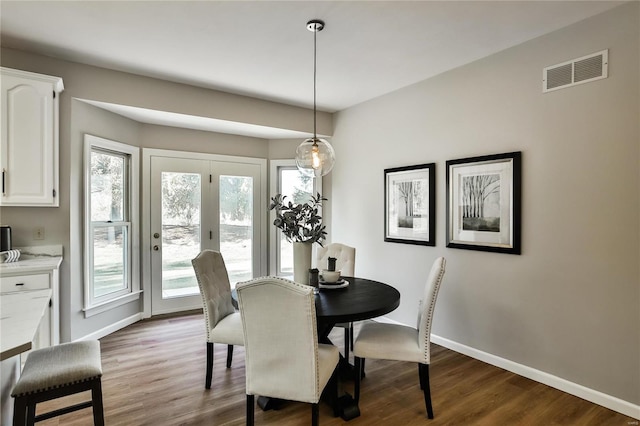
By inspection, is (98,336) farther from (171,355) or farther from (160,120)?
(160,120)

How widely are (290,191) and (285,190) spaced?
78 mm

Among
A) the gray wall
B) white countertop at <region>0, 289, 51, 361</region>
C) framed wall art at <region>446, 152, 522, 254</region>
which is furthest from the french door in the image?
framed wall art at <region>446, 152, 522, 254</region>

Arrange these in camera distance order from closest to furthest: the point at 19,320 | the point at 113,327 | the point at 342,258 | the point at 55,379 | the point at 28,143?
1. the point at 19,320
2. the point at 55,379
3. the point at 28,143
4. the point at 342,258
5. the point at 113,327

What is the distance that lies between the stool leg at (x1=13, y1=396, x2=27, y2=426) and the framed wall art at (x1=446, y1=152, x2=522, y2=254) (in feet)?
10.7

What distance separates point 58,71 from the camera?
3.13 m

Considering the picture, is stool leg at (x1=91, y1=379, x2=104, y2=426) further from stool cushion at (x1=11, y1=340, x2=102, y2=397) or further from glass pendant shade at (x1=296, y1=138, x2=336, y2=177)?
glass pendant shade at (x1=296, y1=138, x2=336, y2=177)

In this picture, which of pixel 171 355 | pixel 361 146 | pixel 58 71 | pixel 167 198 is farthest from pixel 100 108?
pixel 361 146

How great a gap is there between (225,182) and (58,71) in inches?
84.1

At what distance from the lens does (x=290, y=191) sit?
507 cm

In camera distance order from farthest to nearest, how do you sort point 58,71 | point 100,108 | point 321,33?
point 100,108
point 58,71
point 321,33

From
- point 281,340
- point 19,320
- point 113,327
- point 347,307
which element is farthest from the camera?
point 113,327

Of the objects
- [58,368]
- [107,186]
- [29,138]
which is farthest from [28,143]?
[58,368]

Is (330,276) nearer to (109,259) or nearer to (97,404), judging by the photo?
(97,404)

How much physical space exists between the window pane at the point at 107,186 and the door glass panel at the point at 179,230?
19.2 inches
